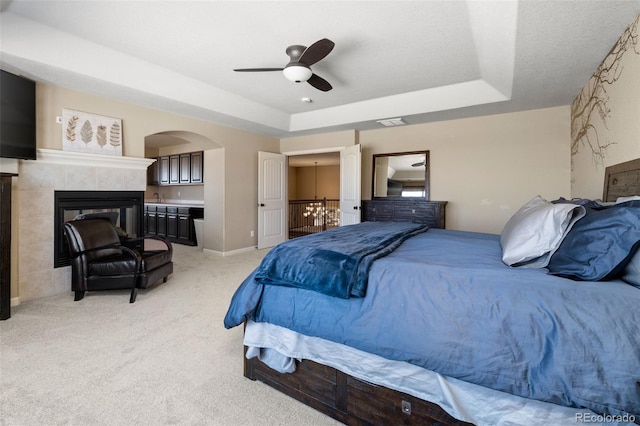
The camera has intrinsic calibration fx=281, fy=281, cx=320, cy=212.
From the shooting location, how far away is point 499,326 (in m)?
1.09

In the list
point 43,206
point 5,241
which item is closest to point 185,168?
point 43,206

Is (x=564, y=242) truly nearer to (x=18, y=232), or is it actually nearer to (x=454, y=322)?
(x=454, y=322)

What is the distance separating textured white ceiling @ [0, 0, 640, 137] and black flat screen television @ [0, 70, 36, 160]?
16 centimetres

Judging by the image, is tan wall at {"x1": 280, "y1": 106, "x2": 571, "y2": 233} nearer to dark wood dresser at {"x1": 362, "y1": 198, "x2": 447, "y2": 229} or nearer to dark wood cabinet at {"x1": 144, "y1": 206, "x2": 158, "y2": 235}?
dark wood dresser at {"x1": 362, "y1": 198, "x2": 447, "y2": 229}

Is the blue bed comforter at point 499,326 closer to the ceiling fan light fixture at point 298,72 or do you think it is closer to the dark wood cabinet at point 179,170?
the ceiling fan light fixture at point 298,72

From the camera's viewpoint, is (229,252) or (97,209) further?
(229,252)

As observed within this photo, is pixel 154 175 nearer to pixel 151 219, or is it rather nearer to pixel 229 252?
pixel 151 219

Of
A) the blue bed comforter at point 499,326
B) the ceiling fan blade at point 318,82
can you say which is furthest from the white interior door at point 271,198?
the blue bed comforter at point 499,326

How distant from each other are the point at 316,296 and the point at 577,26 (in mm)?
2744

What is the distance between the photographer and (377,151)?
5453 millimetres

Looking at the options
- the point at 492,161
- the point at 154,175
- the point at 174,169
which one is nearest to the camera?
the point at 492,161

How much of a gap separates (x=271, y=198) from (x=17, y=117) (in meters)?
3.78

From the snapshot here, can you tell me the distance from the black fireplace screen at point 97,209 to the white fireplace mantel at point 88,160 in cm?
35

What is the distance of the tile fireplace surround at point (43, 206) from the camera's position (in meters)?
3.00
